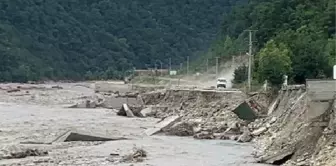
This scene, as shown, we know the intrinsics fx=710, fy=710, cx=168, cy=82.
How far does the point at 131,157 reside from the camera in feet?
109

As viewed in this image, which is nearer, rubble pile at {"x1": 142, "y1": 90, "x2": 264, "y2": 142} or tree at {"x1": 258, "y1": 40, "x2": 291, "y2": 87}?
rubble pile at {"x1": 142, "y1": 90, "x2": 264, "y2": 142}

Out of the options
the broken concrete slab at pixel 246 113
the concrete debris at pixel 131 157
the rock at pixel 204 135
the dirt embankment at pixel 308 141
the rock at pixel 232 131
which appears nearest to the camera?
the dirt embankment at pixel 308 141

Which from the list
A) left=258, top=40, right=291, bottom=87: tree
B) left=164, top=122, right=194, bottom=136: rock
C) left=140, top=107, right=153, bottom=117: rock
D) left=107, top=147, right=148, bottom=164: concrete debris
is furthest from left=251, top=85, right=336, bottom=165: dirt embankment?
left=140, top=107, right=153, bottom=117: rock

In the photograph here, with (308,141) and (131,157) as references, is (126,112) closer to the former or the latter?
(131,157)

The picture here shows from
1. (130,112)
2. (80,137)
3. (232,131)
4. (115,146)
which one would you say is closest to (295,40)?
A: (130,112)

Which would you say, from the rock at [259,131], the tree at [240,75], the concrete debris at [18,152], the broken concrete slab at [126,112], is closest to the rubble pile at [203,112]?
the rock at [259,131]

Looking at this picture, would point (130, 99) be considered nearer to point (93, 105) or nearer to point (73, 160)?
point (93, 105)

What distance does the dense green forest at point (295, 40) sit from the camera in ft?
209

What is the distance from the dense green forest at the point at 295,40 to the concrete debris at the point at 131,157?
30138 millimetres

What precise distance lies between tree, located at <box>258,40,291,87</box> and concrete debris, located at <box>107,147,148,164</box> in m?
29.1

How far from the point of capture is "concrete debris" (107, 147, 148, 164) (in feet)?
107

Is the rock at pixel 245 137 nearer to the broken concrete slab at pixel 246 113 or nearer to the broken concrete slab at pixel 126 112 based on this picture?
the broken concrete slab at pixel 246 113

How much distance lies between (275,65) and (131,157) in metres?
32.6

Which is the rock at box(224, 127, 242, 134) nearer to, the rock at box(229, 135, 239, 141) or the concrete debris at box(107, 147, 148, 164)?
the rock at box(229, 135, 239, 141)
